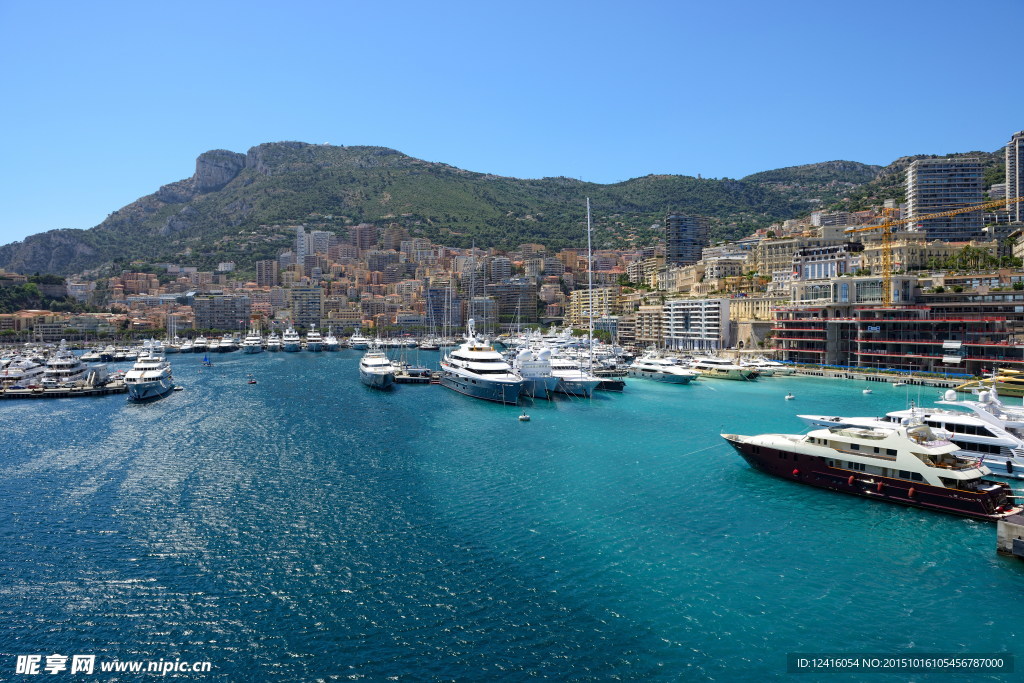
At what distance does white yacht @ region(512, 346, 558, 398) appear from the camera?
47.0 m

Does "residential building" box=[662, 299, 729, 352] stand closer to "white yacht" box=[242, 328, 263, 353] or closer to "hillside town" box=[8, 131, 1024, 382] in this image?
"hillside town" box=[8, 131, 1024, 382]

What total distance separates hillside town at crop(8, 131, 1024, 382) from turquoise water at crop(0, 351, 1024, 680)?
115 ft

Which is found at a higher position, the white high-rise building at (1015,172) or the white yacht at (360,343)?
the white high-rise building at (1015,172)

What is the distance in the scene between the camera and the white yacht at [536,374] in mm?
47000

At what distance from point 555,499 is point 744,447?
8795 mm

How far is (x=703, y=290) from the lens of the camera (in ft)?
334

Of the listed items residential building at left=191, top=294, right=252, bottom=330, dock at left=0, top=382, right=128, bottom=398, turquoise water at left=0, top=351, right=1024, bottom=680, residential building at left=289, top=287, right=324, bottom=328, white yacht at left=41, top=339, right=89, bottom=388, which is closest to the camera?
turquoise water at left=0, top=351, right=1024, bottom=680

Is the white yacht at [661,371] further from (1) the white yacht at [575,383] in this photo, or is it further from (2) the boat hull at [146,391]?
(2) the boat hull at [146,391]

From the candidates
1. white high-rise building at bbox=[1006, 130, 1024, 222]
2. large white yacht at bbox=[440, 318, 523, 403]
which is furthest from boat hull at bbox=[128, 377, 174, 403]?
white high-rise building at bbox=[1006, 130, 1024, 222]

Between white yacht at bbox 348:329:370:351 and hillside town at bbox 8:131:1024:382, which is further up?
hillside town at bbox 8:131:1024:382

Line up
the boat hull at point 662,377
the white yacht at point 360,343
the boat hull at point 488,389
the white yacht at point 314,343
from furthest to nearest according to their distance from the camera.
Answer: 1. the white yacht at point 360,343
2. the white yacht at point 314,343
3. the boat hull at point 662,377
4. the boat hull at point 488,389

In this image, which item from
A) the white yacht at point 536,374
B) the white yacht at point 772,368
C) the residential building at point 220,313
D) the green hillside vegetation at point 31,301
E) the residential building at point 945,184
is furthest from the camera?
the residential building at point 220,313

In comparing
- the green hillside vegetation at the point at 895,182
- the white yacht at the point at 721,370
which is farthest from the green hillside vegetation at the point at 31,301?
the green hillside vegetation at the point at 895,182

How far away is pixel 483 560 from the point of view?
16781mm
